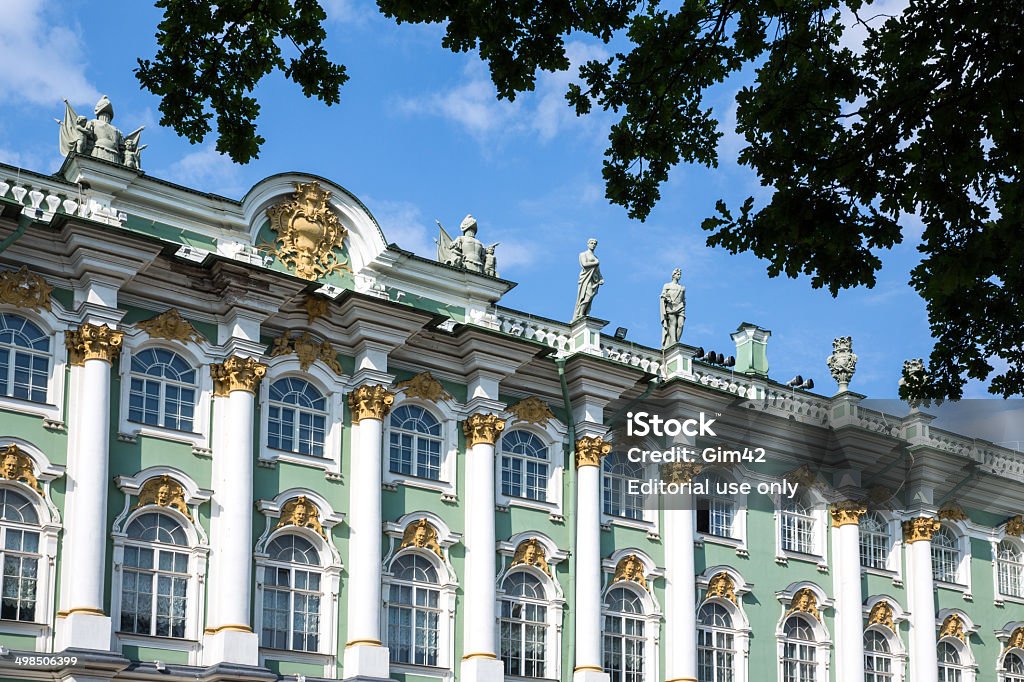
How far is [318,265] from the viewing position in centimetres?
2922

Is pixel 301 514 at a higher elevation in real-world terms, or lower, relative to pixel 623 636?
higher

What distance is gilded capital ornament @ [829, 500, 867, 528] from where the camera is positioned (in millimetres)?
34875

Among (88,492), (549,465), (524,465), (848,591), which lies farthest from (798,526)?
(88,492)

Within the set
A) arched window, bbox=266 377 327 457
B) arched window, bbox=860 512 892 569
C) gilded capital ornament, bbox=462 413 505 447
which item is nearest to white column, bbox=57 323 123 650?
arched window, bbox=266 377 327 457

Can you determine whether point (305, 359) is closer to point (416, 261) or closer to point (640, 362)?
point (416, 261)

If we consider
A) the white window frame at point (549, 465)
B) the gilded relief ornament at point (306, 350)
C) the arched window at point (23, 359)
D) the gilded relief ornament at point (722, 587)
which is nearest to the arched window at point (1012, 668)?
the gilded relief ornament at point (722, 587)

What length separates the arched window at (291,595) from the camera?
26922 millimetres

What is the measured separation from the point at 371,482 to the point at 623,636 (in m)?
6.17

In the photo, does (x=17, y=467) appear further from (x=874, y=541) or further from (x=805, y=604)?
(x=874, y=541)

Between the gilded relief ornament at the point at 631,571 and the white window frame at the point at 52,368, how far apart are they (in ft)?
36.2

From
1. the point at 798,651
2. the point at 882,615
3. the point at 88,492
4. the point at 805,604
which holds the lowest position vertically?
the point at 798,651

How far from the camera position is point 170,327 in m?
27.0

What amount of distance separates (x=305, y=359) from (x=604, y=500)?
6890 millimetres

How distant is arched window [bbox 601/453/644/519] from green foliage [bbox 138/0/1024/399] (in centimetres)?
1898
